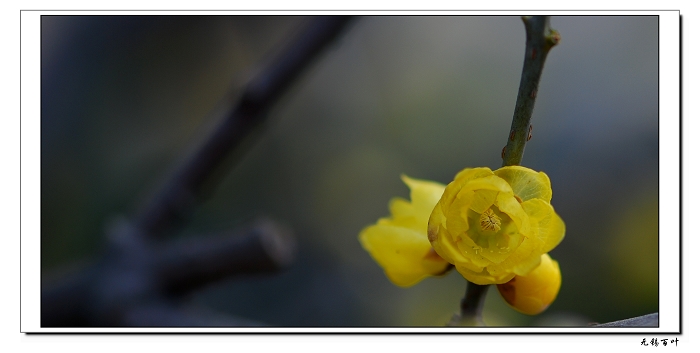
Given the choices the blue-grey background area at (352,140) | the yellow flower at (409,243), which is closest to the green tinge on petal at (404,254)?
the yellow flower at (409,243)

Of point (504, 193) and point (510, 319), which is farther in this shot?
point (510, 319)

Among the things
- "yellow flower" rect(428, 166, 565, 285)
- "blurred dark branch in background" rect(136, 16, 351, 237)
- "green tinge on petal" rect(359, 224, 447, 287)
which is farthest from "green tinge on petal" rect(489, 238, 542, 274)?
"blurred dark branch in background" rect(136, 16, 351, 237)

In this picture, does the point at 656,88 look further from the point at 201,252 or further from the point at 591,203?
the point at 201,252

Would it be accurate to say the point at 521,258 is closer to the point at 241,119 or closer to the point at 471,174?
the point at 471,174

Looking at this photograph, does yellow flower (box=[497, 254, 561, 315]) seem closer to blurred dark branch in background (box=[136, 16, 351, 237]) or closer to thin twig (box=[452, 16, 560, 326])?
thin twig (box=[452, 16, 560, 326])
